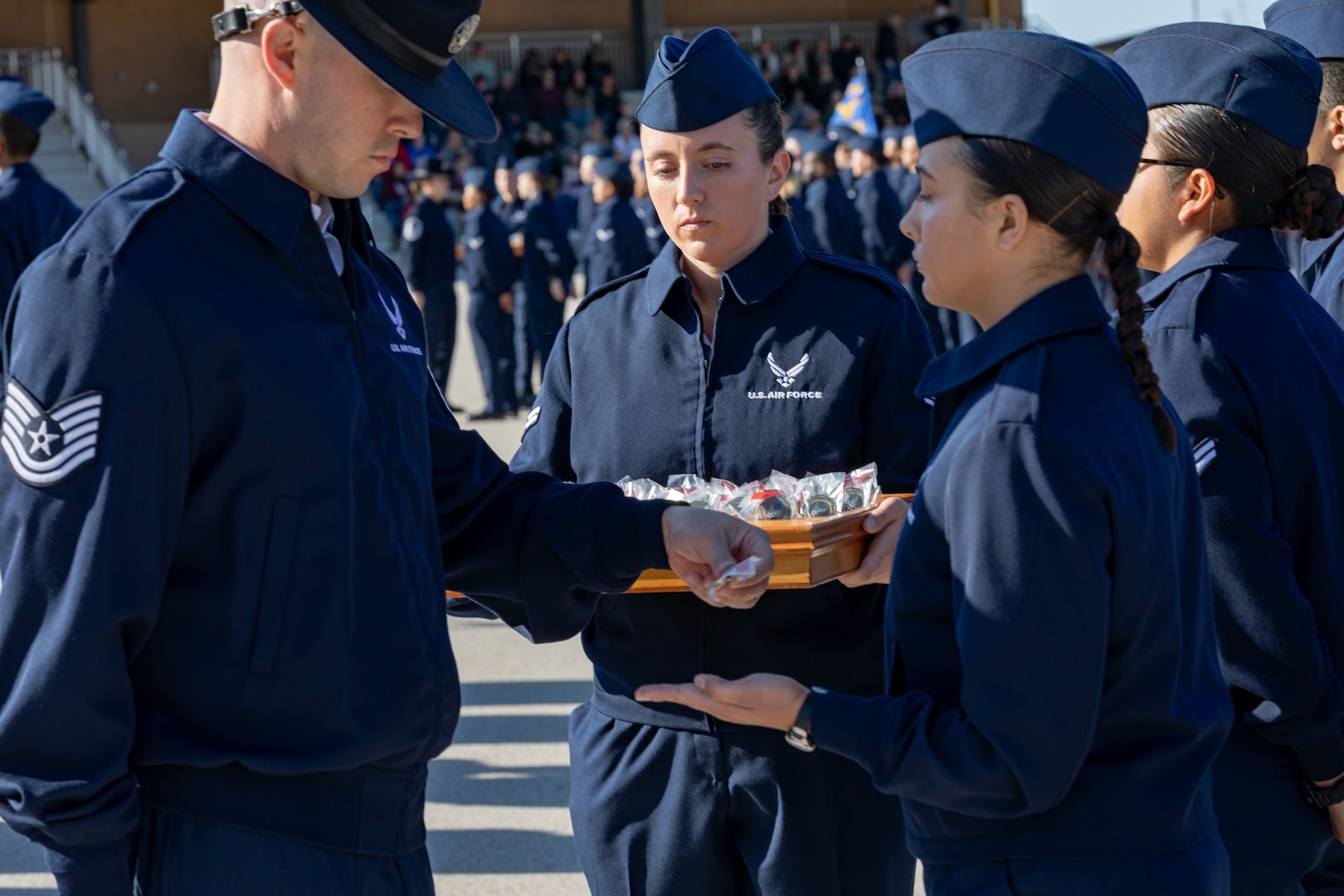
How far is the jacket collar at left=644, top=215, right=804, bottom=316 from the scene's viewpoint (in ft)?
9.02

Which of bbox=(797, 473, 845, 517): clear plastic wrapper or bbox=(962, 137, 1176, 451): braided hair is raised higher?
bbox=(962, 137, 1176, 451): braided hair

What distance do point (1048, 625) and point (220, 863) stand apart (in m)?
1.03

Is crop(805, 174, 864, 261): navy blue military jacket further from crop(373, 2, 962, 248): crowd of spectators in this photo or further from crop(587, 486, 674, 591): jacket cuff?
crop(587, 486, 674, 591): jacket cuff

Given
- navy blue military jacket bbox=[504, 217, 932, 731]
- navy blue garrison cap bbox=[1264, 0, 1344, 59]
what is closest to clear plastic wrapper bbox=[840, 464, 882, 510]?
navy blue military jacket bbox=[504, 217, 932, 731]

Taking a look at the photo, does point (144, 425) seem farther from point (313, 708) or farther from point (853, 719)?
point (853, 719)

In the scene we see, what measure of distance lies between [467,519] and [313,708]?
0.65m

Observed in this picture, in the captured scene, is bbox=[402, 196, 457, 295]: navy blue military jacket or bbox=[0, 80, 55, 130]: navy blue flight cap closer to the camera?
bbox=[0, 80, 55, 130]: navy blue flight cap

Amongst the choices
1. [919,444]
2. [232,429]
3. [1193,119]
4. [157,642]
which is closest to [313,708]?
[157,642]

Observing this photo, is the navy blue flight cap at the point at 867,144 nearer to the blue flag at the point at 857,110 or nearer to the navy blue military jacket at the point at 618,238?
the blue flag at the point at 857,110

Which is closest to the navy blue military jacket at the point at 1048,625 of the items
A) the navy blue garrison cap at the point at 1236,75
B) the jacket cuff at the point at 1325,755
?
the jacket cuff at the point at 1325,755

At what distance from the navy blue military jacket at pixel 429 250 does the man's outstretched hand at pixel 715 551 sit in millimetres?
11832

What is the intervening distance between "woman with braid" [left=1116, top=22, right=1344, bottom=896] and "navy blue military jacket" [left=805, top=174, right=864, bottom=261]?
40.7 ft

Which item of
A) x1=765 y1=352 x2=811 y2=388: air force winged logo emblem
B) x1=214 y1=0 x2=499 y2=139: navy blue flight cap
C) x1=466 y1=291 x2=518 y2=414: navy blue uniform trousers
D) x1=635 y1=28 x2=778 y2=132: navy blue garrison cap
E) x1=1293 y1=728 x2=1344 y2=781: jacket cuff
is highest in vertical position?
x1=214 y1=0 x2=499 y2=139: navy blue flight cap

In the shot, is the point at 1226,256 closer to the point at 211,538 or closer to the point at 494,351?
the point at 211,538
